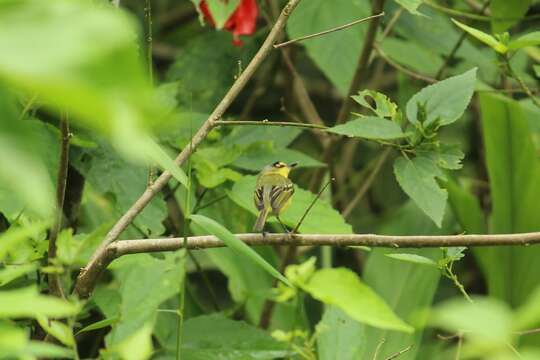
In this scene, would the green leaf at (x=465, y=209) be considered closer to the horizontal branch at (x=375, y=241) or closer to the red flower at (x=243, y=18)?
the red flower at (x=243, y=18)

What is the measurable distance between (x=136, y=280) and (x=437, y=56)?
4.66 ft

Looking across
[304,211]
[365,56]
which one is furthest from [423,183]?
[365,56]

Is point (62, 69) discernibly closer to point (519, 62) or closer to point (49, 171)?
point (49, 171)

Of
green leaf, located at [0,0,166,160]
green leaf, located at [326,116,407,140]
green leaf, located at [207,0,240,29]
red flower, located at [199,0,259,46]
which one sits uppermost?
green leaf, located at [0,0,166,160]

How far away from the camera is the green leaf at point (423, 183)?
1.47 meters

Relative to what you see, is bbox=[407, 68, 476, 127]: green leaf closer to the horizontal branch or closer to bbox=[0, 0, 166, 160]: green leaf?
the horizontal branch

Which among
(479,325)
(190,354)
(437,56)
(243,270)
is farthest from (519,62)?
(479,325)

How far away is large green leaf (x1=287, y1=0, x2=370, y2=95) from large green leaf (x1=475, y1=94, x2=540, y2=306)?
356 mm

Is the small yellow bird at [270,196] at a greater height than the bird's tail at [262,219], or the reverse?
the small yellow bird at [270,196]

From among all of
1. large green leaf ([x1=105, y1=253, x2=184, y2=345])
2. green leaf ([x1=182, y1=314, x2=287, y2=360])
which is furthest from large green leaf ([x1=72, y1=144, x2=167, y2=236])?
green leaf ([x1=182, y1=314, x2=287, y2=360])

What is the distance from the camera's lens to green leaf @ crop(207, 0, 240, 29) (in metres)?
1.79

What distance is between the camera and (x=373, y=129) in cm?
145

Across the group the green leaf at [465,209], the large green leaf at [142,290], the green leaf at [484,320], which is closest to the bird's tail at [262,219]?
the large green leaf at [142,290]

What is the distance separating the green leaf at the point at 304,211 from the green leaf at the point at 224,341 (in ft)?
0.86
